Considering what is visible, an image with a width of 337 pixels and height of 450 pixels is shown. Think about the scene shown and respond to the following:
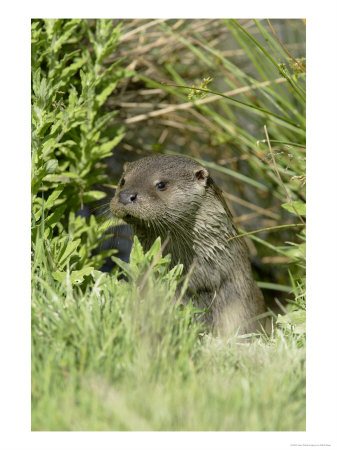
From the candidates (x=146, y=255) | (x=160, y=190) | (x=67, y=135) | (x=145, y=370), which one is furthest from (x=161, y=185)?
(x=145, y=370)

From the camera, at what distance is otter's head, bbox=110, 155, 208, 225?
2.54 metres

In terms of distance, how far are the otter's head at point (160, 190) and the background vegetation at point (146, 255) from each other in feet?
0.97

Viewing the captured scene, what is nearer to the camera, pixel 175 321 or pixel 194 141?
pixel 175 321

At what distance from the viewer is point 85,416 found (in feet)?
5.68

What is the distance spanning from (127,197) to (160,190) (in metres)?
0.23

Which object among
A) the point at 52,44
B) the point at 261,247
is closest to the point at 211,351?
the point at 52,44

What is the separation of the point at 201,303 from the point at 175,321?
2.33ft

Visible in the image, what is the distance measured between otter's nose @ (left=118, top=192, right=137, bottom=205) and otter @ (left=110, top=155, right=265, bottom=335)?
0.07m

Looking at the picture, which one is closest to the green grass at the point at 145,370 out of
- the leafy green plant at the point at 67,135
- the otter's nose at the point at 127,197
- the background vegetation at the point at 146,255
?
the background vegetation at the point at 146,255

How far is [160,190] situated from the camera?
2703 mm

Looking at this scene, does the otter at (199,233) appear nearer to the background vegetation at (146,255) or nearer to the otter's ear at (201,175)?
the otter's ear at (201,175)

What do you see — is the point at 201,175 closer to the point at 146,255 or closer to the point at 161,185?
the point at 161,185
